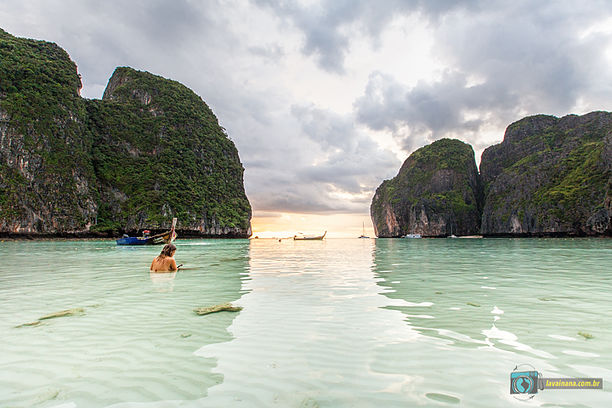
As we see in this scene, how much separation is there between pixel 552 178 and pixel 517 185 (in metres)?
10.4

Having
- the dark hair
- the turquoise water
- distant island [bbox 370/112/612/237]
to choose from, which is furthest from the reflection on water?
distant island [bbox 370/112/612/237]

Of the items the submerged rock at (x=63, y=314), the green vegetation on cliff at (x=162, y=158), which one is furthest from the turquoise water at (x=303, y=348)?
the green vegetation on cliff at (x=162, y=158)

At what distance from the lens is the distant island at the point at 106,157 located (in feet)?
204

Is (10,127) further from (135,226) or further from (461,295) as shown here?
(461,295)

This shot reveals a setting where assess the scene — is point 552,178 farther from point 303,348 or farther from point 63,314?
point 63,314

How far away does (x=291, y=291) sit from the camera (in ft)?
26.0

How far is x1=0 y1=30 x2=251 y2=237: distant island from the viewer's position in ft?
204

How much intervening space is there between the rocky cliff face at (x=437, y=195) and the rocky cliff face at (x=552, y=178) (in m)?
10.6

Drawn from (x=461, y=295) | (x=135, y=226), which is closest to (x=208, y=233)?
(x=135, y=226)

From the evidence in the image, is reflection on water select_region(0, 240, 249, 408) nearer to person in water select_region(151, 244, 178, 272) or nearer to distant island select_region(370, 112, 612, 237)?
person in water select_region(151, 244, 178, 272)

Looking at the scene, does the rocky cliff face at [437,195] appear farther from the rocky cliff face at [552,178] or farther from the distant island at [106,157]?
the distant island at [106,157]

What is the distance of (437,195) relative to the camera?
127 metres

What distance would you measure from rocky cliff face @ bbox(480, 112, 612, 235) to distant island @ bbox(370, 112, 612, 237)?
0.20 metres

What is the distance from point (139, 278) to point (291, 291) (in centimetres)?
601
